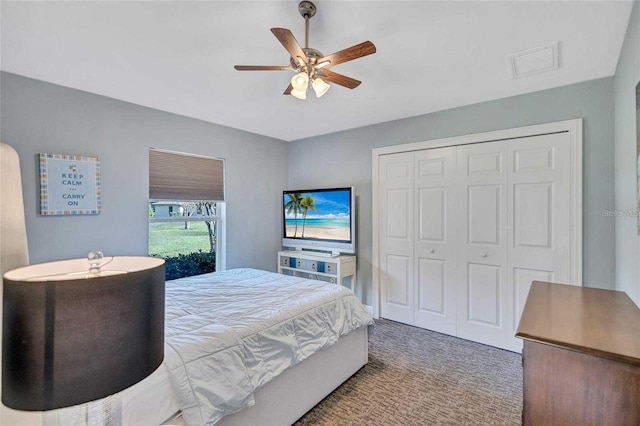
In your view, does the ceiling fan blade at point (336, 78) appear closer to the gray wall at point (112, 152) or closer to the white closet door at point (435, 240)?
the white closet door at point (435, 240)

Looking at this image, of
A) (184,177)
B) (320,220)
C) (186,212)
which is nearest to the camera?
(184,177)

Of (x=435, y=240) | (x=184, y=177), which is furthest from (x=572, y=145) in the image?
(x=184, y=177)

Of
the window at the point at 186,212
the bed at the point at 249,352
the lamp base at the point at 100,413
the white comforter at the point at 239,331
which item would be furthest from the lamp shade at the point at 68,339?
the window at the point at 186,212

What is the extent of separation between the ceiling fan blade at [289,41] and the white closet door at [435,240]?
2165mm

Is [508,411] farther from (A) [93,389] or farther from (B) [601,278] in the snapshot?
(A) [93,389]

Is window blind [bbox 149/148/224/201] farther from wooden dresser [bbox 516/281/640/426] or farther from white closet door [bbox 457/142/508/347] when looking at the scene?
wooden dresser [bbox 516/281/640/426]

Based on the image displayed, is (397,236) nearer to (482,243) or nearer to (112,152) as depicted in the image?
(482,243)

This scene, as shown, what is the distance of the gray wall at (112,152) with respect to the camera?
8.11ft

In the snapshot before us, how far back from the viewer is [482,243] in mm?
3119

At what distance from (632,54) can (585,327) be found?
167cm

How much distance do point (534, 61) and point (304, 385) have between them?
9.48ft

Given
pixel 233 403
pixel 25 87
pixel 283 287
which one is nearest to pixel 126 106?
pixel 25 87

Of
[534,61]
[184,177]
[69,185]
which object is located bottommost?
[69,185]

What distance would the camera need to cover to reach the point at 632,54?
1.73 meters
